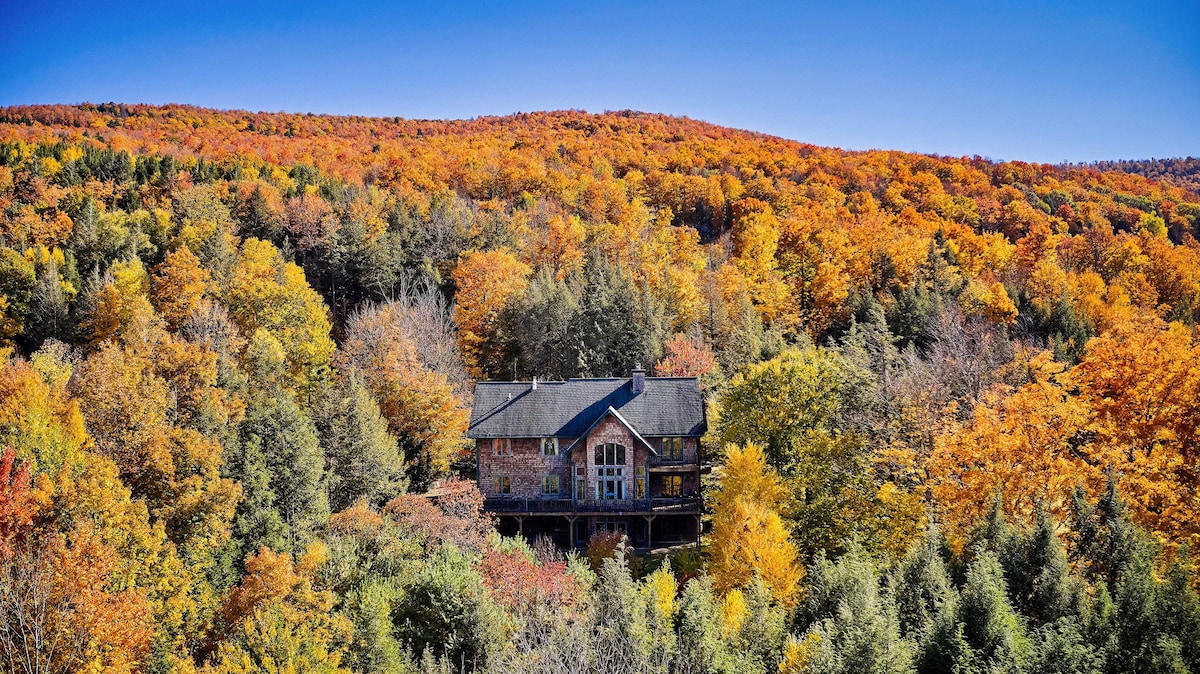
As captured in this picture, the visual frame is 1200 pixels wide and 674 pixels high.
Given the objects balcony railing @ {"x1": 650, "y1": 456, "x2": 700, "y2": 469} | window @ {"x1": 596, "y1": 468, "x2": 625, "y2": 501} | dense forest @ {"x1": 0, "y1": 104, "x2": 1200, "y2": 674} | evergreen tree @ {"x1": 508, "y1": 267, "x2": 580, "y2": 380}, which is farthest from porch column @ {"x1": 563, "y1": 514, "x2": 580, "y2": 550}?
evergreen tree @ {"x1": 508, "y1": 267, "x2": 580, "y2": 380}

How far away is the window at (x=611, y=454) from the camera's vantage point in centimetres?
4109

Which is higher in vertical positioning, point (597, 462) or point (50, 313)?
point (50, 313)

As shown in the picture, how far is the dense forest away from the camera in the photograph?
72.7 feet

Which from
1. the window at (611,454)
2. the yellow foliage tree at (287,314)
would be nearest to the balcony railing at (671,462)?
the window at (611,454)

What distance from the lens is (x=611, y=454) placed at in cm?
4116

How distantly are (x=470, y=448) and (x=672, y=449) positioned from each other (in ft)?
40.7

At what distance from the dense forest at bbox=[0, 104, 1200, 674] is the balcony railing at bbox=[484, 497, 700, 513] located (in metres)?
2.51

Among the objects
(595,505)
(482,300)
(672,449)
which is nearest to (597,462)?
(595,505)

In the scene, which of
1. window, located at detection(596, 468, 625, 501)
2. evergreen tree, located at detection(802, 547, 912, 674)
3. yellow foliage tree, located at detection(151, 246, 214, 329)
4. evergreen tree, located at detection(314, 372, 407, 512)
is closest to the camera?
evergreen tree, located at detection(802, 547, 912, 674)

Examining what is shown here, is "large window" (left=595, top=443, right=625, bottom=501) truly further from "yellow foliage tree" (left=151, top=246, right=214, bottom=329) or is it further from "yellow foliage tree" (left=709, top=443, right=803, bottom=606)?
"yellow foliage tree" (left=151, top=246, right=214, bottom=329)

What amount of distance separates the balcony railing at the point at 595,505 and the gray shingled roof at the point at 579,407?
3.57m

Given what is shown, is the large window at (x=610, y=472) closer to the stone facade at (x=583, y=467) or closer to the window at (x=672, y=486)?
the stone facade at (x=583, y=467)

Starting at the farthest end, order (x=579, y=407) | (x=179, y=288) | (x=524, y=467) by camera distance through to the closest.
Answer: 1. (x=179, y=288)
2. (x=579, y=407)
3. (x=524, y=467)

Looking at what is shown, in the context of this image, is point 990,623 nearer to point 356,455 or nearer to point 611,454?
point 611,454
